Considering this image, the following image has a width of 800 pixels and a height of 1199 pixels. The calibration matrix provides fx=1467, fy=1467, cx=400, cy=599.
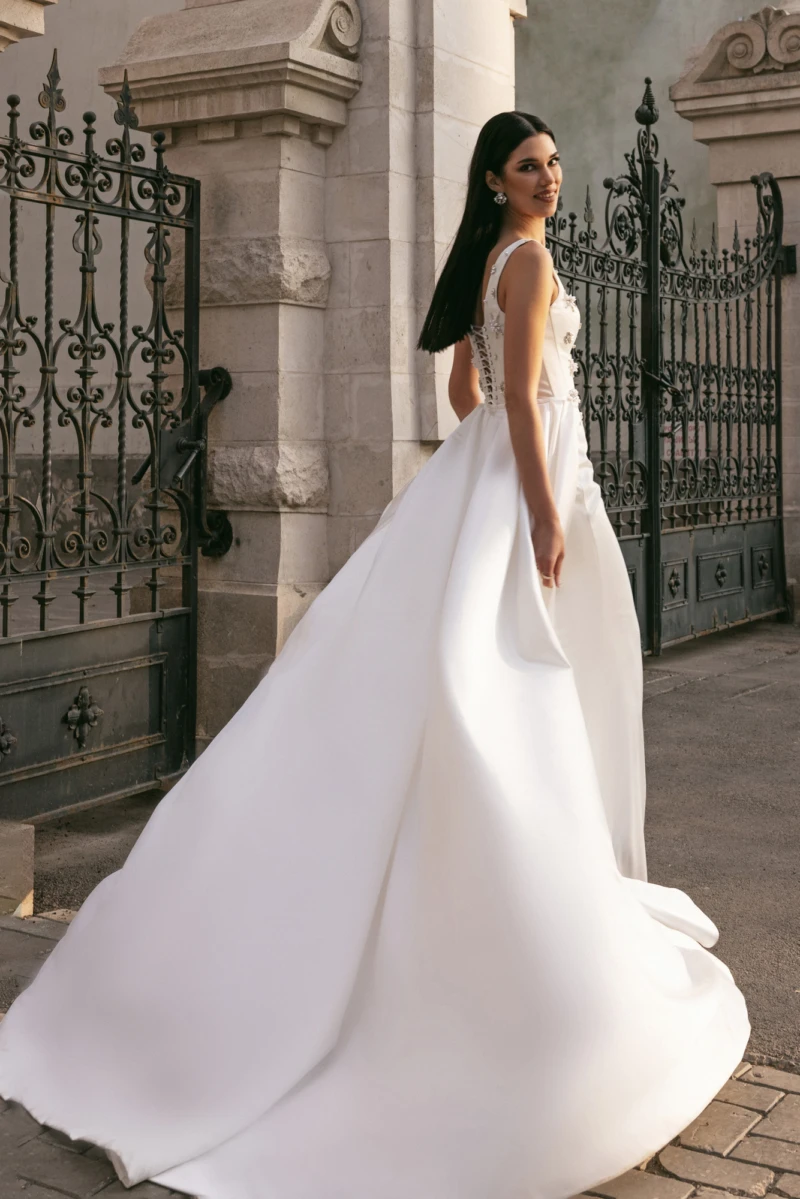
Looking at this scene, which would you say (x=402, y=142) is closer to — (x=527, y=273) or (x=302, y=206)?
(x=302, y=206)

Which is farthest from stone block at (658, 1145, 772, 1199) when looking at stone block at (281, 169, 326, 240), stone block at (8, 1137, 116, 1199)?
stone block at (281, 169, 326, 240)

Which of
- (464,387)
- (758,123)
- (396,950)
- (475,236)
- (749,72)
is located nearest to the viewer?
(396,950)

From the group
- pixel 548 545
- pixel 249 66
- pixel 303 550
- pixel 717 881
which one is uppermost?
pixel 249 66

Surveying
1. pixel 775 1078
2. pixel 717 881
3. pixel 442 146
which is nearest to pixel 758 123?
pixel 442 146

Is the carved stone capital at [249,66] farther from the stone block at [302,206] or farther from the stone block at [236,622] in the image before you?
the stone block at [236,622]

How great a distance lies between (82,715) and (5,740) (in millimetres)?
389

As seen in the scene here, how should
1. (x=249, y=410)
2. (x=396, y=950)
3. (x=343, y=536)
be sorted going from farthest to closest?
(x=343, y=536)
(x=249, y=410)
(x=396, y=950)

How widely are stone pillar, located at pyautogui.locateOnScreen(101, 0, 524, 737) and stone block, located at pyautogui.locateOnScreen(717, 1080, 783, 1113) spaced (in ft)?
10.1

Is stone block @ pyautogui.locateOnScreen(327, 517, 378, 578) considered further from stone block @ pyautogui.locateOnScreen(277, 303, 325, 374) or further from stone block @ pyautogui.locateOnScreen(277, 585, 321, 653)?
stone block @ pyautogui.locateOnScreen(277, 303, 325, 374)

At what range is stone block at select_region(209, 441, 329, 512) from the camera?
18.5 ft

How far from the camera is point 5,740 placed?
472 cm

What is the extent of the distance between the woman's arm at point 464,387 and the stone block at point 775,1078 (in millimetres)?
1639

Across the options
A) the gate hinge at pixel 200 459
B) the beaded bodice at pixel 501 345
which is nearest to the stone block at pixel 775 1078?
the beaded bodice at pixel 501 345

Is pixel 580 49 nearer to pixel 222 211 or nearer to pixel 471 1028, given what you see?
pixel 222 211
